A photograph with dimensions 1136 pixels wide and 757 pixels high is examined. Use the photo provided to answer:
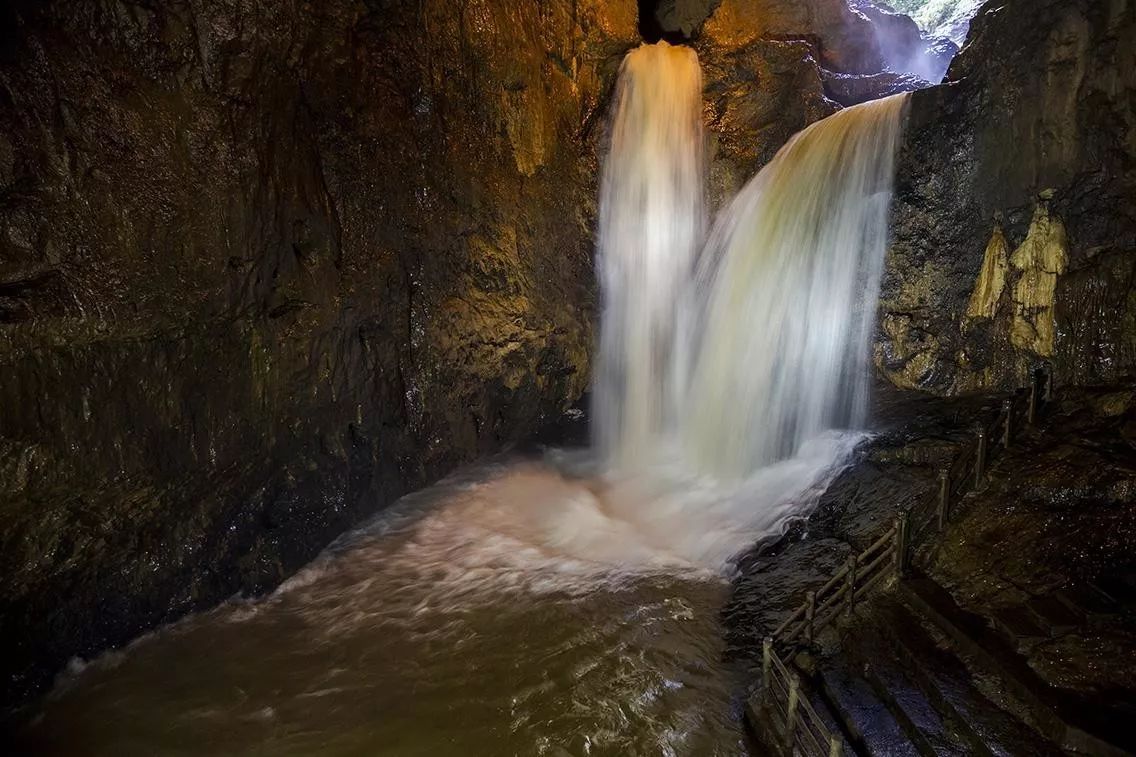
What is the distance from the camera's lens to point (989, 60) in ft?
30.1

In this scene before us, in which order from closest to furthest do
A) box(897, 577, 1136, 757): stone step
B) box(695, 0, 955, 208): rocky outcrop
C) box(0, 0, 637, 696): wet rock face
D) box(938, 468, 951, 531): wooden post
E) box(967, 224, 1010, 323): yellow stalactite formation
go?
box(897, 577, 1136, 757): stone step → box(0, 0, 637, 696): wet rock face → box(938, 468, 951, 531): wooden post → box(967, 224, 1010, 323): yellow stalactite formation → box(695, 0, 955, 208): rocky outcrop

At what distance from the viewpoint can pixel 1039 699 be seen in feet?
14.9

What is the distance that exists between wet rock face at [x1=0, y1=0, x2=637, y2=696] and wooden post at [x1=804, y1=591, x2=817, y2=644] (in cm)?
737

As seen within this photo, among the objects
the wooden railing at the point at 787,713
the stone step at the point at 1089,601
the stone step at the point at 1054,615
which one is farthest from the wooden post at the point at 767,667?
the stone step at the point at 1089,601

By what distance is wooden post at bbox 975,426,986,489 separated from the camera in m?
6.81

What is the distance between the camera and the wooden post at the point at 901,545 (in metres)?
6.03

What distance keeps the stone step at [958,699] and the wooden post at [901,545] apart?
0.55m

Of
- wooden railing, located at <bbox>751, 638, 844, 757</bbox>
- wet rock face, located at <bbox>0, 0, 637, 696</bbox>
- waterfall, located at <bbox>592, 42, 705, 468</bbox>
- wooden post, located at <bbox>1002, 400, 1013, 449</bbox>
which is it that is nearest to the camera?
wooden railing, located at <bbox>751, 638, 844, 757</bbox>

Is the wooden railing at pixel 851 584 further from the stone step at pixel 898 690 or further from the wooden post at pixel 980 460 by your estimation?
the stone step at pixel 898 690

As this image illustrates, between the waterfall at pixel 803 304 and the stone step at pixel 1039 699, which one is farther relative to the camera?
the waterfall at pixel 803 304

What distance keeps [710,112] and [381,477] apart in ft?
36.3

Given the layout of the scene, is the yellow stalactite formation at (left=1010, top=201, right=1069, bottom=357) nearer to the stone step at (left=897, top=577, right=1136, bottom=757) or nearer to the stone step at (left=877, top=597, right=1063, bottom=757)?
the stone step at (left=897, top=577, right=1136, bottom=757)

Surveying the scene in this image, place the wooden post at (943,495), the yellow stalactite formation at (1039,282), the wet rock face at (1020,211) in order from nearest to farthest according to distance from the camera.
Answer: the wooden post at (943,495) → the wet rock face at (1020,211) → the yellow stalactite formation at (1039,282)

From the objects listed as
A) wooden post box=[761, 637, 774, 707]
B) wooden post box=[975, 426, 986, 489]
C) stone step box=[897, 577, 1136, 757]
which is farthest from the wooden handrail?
stone step box=[897, 577, 1136, 757]
